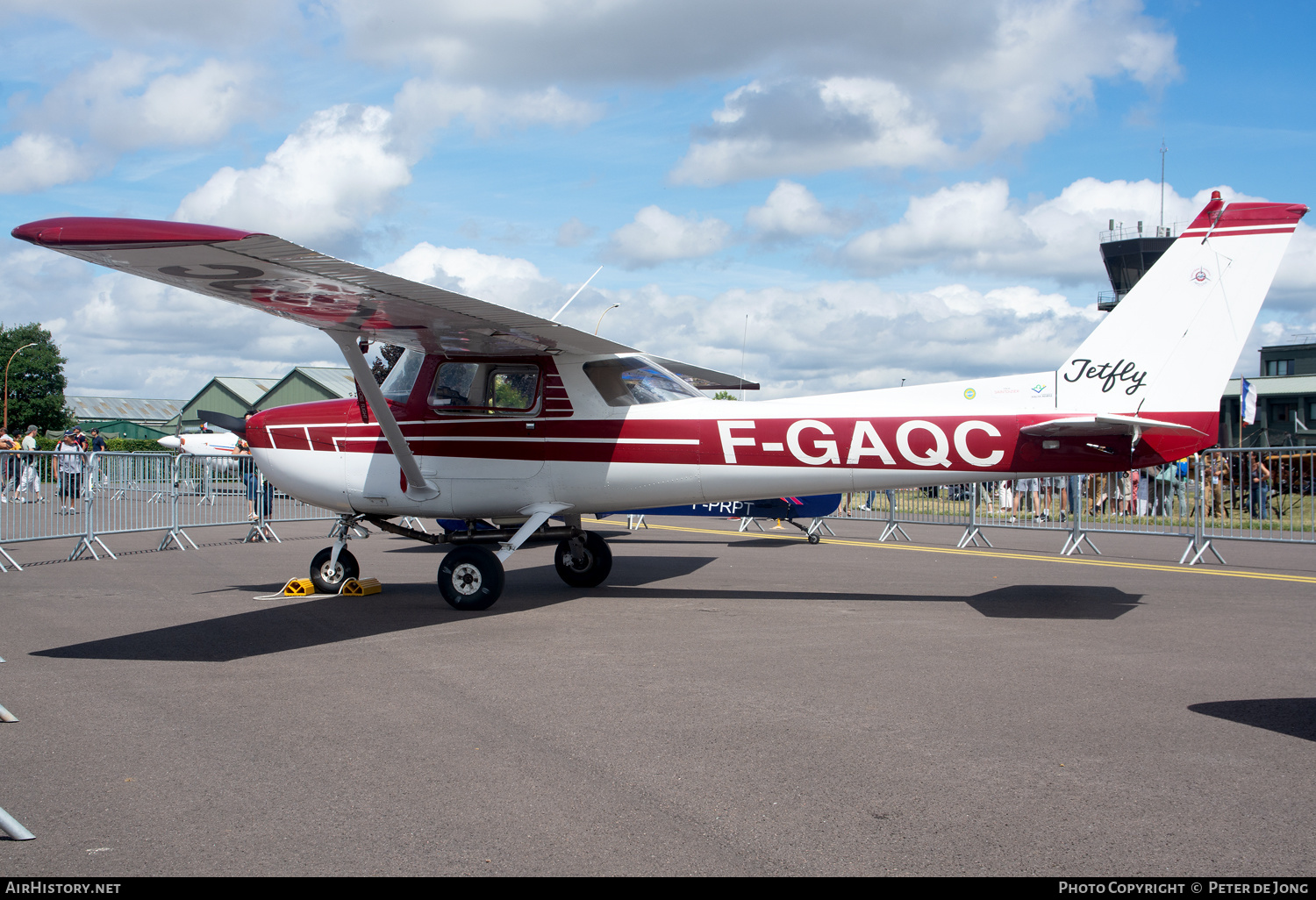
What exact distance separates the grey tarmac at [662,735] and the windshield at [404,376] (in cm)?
206

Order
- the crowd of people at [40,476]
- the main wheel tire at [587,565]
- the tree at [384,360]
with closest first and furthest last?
the main wheel tire at [587,565]
the crowd of people at [40,476]
the tree at [384,360]

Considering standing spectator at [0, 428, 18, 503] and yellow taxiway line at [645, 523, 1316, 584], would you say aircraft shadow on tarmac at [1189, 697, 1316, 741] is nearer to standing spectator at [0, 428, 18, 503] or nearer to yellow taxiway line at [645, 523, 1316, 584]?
yellow taxiway line at [645, 523, 1316, 584]

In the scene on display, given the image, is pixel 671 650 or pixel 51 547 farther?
pixel 51 547

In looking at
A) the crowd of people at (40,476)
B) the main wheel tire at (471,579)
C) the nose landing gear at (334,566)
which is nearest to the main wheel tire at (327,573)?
the nose landing gear at (334,566)

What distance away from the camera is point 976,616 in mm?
8141

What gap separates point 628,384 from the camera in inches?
357

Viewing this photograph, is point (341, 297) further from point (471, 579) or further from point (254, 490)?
point (254, 490)

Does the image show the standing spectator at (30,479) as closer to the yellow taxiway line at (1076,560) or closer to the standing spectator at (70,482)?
the standing spectator at (70,482)

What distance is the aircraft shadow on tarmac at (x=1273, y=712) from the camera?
15.2 ft

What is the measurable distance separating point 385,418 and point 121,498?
9202mm

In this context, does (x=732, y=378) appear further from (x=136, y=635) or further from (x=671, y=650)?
(x=136, y=635)

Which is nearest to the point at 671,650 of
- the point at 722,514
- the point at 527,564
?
the point at 527,564

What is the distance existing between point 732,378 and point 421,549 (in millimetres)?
6220

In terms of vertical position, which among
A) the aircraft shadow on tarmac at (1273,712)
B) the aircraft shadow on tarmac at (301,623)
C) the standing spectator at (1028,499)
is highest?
the standing spectator at (1028,499)
